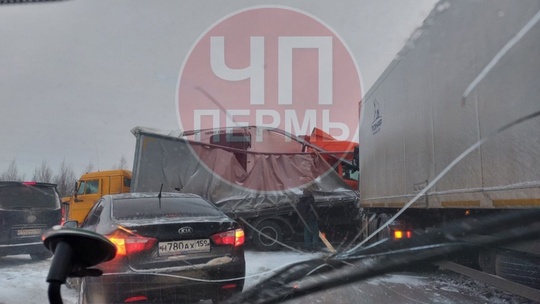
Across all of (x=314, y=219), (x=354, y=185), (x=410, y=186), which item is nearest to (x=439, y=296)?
(x=410, y=186)

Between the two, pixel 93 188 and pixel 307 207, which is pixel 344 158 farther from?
pixel 93 188

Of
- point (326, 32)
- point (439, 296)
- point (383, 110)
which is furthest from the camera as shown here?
point (383, 110)

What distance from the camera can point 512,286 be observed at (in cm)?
431

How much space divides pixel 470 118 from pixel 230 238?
233 centimetres

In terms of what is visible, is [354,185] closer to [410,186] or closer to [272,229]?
[272,229]

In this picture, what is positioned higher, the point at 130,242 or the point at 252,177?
the point at 252,177

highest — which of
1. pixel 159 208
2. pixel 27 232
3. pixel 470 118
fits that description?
pixel 470 118

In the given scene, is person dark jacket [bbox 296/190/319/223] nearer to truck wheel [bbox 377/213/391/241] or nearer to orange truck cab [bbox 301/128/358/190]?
orange truck cab [bbox 301/128/358/190]

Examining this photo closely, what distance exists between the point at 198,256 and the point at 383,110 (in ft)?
13.4

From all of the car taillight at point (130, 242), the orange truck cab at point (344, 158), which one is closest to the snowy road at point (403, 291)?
the car taillight at point (130, 242)

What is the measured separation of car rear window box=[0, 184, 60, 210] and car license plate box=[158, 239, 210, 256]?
5.52 metres

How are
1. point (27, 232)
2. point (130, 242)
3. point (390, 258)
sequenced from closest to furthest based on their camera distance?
point (390, 258)
point (130, 242)
point (27, 232)

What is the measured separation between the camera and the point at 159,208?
4.43m

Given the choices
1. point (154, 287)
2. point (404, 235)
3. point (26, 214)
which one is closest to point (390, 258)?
point (404, 235)
